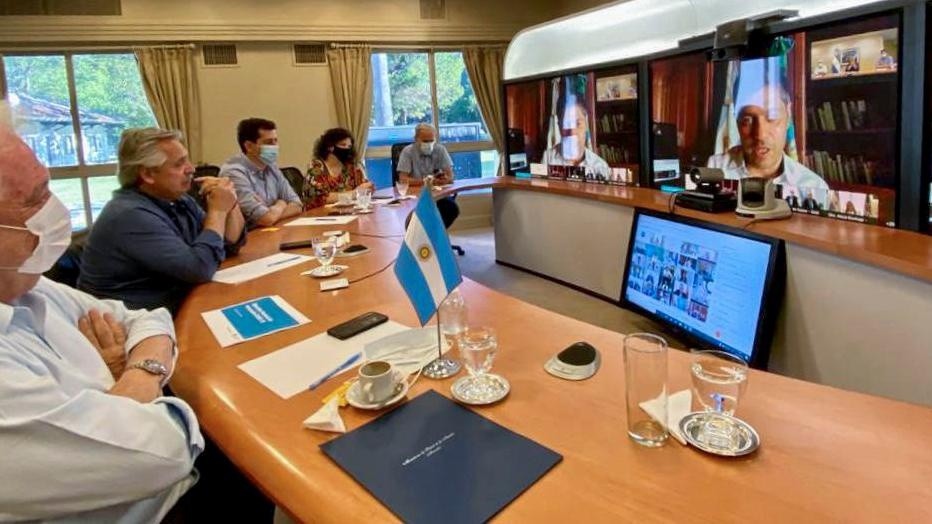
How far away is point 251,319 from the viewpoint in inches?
60.3

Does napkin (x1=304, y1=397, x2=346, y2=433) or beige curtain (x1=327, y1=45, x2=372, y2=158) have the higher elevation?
beige curtain (x1=327, y1=45, x2=372, y2=158)

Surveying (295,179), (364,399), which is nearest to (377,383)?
(364,399)

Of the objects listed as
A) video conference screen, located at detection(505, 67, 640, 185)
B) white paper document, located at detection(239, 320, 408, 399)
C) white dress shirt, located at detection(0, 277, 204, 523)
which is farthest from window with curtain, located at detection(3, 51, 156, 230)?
white dress shirt, located at detection(0, 277, 204, 523)

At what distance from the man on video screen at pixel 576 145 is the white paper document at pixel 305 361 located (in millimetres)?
2969

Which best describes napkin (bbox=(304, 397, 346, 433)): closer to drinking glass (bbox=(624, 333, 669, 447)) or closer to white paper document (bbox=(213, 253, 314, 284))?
drinking glass (bbox=(624, 333, 669, 447))

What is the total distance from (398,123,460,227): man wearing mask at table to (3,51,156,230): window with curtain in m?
2.58

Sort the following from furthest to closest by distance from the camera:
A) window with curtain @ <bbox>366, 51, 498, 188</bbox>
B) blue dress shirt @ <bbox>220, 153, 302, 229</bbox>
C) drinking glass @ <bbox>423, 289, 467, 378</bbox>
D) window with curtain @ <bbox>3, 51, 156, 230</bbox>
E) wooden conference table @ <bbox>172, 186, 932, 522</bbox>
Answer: window with curtain @ <bbox>366, 51, 498, 188</bbox>, window with curtain @ <bbox>3, 51, 156, 230</bbox>, blue dress shirt @ <bbox>220, 153, 302, 229</bbox>, drinking glass @ <bbox>423, 289, 467, 378</bbox>, wooden conference table @ <bbox>172, 186, 932, 522</bbox>

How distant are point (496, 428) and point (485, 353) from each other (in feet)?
0.57

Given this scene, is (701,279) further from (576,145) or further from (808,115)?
(576,145)

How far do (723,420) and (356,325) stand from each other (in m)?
0.87

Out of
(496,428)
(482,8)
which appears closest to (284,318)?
(496,428)

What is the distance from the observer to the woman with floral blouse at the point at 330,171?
4129 mm

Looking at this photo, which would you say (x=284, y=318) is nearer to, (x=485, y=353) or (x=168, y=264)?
(x=168, y=264)

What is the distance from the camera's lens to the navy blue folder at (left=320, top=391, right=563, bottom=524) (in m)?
0.77
